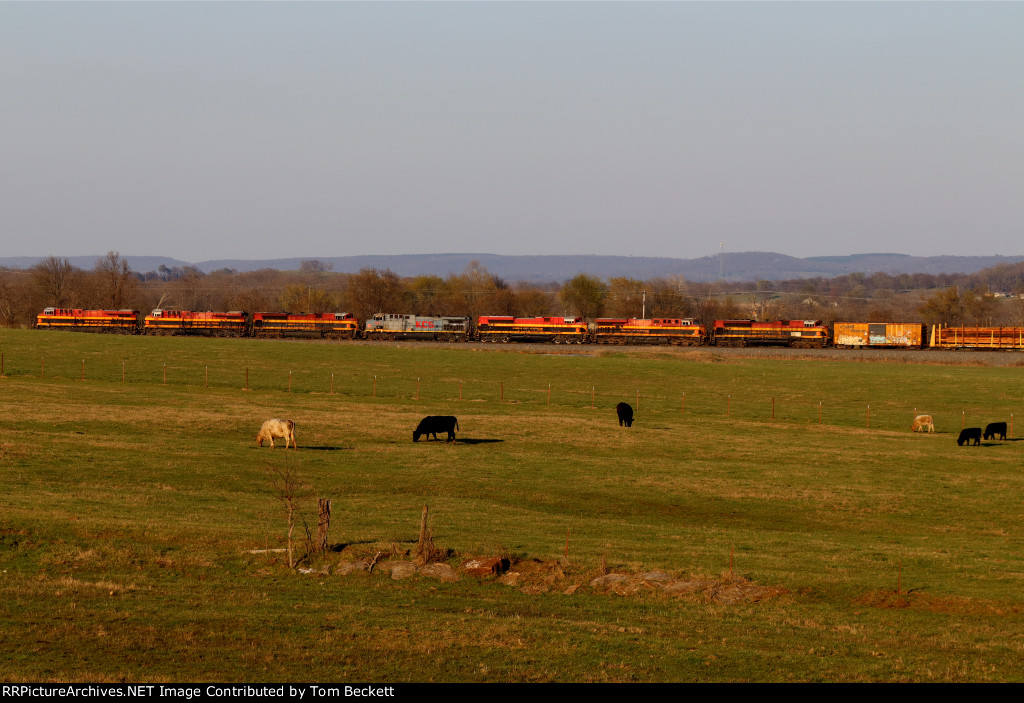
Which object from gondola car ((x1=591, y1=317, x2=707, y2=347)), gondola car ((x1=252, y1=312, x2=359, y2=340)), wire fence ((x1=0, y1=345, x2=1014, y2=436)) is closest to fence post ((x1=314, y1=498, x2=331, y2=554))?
wire fence ((x1=0, y1=345, x2=1014, y2=436))

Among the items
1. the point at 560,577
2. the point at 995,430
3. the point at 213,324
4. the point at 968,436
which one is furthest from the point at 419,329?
the point at 560,577

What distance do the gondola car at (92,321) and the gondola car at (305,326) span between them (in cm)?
1943

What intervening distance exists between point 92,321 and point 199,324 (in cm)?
1606

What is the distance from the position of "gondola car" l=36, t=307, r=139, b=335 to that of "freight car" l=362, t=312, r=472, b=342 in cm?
3589

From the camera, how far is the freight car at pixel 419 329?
450 feet

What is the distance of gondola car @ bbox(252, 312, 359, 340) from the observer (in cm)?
13888

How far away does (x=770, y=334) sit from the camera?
133 m

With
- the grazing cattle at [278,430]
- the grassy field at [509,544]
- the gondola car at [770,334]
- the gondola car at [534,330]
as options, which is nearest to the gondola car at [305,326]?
the gondola car at [534,330]

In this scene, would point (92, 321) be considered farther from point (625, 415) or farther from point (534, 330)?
point (625, 415)

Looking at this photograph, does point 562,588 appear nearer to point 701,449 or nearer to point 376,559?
point 376,559

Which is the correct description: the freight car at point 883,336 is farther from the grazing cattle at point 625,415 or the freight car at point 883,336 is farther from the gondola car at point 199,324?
the grazing cattle at point 625,415

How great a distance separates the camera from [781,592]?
20.3 meters
